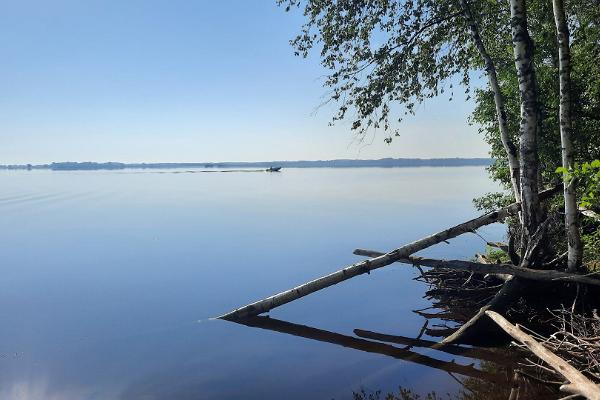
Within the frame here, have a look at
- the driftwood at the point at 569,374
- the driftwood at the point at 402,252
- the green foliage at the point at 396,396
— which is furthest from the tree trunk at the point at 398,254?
the driftwood at the point at 569,374

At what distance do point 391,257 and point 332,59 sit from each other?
7.88 metres

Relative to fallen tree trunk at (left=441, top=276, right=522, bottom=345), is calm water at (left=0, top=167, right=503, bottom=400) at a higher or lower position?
lower

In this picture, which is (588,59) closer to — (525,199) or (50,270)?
(525,199)

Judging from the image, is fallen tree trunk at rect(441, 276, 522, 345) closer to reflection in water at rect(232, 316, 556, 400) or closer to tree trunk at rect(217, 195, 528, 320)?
reflection in water at rect(232, 316, 556, 400)

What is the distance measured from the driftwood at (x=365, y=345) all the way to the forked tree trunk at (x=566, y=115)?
443cm

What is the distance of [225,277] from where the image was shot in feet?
76.3

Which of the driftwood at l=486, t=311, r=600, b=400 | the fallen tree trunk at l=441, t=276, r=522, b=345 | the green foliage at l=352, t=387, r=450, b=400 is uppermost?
the driftwood at l=486, t=311, r=600, b=400

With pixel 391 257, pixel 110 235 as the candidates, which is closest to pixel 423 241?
pixel 391 257

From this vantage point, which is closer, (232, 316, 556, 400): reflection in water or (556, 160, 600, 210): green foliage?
(556, 160, 600, 210): green foliage

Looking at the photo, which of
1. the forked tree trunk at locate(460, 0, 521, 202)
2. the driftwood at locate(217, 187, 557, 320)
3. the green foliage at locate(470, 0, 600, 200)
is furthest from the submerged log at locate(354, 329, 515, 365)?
the green foliage at locate(470, 0, 600, 200)

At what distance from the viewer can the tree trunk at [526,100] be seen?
1248cm

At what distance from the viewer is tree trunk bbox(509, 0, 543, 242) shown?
12484 millimetres

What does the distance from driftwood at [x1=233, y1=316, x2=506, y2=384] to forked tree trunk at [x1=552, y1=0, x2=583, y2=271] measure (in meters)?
4.43

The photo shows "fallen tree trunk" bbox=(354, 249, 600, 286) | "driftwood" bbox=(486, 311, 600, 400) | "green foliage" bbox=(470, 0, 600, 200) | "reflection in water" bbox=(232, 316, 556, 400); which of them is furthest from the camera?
"green foliage" bbox=(470, 0, 600, 200)
